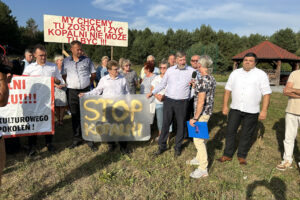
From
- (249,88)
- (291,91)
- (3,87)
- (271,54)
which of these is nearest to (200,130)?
(249,88)

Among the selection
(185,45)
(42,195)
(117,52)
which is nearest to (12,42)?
(117,52)

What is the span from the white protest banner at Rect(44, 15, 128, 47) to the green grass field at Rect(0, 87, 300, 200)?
429 centimetres

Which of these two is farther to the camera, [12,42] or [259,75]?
[12,42]

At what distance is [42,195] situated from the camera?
2992mm

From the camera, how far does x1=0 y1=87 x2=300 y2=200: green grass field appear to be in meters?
3.08

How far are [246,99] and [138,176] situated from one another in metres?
2.41

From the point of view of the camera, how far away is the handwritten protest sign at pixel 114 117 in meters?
4.27

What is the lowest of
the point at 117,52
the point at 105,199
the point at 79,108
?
the point at 105,199


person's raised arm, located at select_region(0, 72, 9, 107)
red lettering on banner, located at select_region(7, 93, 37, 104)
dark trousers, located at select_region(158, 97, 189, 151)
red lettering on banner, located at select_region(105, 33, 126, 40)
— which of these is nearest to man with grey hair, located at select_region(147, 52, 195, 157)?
dark trousers, located at select_region(158, 97, 189, 151)

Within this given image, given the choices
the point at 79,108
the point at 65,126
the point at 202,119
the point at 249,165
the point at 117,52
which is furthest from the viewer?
the point at 117,52

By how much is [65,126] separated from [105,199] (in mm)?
3828

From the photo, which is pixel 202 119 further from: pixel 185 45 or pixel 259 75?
pixel 185 45

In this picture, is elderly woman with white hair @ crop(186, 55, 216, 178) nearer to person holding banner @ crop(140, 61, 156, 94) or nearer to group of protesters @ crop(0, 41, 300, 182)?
group of protesters @ crop(0, 41, 300, 182)

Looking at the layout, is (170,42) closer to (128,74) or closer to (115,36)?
(115,36)
